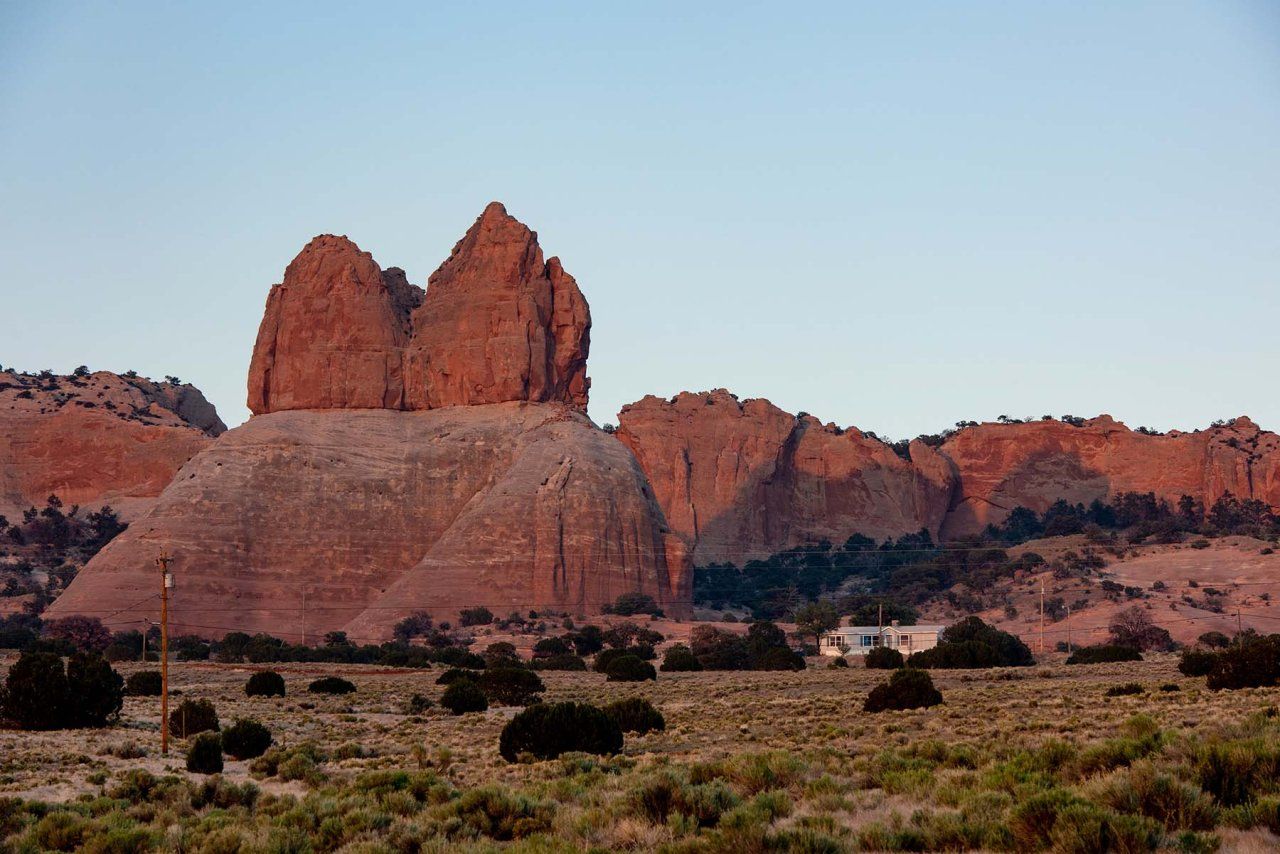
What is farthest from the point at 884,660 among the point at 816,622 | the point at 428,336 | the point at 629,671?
the point at 428,336

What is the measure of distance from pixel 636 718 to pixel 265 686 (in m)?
19.6

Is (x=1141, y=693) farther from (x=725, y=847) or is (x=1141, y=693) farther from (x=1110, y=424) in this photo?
(x=1110, y=424)

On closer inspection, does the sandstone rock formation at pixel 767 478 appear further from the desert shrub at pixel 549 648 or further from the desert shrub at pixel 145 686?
the desert shrub at pixel 145 686

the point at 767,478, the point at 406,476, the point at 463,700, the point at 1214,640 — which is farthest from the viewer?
the point at 767,478

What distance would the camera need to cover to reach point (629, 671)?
5334 cm

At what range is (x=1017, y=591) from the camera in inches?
3979

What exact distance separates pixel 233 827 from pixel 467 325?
303 ft

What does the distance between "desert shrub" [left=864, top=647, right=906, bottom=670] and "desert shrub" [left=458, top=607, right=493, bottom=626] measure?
3179cm

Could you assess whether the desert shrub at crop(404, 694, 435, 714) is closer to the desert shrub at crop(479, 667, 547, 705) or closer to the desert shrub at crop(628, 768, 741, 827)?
the desert shrub at crop(479, 667, 547, 705)

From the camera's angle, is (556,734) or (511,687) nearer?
(556,734)

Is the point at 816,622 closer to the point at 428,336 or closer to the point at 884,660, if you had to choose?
the point at 884,660

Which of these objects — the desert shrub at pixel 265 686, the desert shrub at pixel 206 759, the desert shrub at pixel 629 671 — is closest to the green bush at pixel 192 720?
the desert shrub at pixel 206 759

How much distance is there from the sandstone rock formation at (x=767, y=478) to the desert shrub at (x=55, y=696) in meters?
103

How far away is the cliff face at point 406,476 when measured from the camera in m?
89.2
